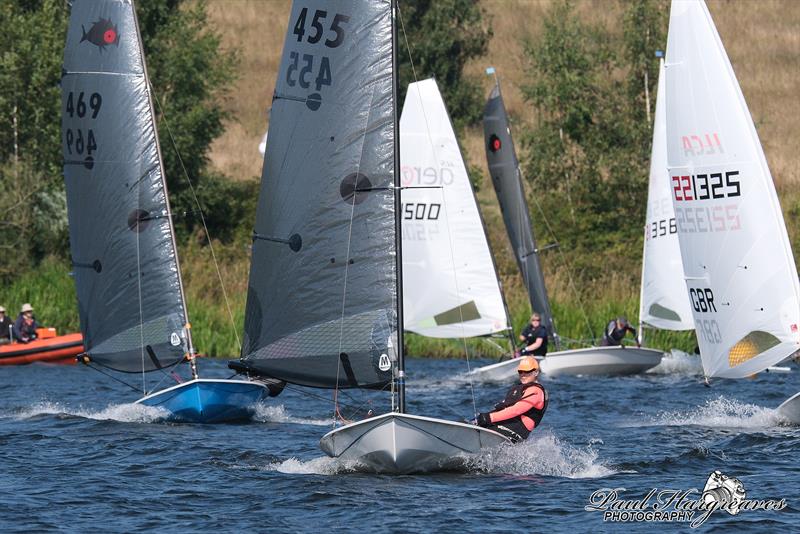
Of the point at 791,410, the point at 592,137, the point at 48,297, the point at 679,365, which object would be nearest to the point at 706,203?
the point at 791,410

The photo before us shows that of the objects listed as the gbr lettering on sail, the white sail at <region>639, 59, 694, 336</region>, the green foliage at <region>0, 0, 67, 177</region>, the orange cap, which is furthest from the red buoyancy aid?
the green foliage at <region>0, 0, 67, 177</region>

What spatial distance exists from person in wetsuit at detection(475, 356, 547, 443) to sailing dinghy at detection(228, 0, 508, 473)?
0.36m

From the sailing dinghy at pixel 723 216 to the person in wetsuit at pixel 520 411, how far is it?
168 inches

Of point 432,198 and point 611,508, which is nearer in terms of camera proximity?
point 611,508

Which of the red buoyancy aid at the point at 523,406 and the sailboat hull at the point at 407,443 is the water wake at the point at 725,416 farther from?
the sailboat hull at the point at 407,443

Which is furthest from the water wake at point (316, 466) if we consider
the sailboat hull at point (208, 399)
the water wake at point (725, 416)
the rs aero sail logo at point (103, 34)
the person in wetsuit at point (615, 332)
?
the person in wetsuit at point (615, 332)

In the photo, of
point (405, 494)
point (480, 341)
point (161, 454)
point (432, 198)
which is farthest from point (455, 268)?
point (405, 494)

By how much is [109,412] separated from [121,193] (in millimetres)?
3030

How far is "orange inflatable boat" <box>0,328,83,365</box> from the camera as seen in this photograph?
2788 cm

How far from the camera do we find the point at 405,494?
12.5 m

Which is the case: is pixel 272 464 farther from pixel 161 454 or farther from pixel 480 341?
pixel 480 341

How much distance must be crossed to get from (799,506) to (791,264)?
5.21 meters

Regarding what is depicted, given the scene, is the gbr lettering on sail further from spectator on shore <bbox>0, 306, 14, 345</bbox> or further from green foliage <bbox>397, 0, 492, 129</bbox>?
green foliage <bbox>397, 0, 492, 129</bbox>

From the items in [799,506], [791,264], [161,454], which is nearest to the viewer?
[799,506]
